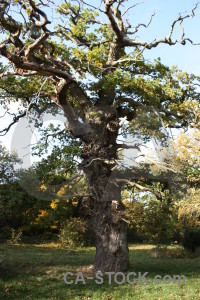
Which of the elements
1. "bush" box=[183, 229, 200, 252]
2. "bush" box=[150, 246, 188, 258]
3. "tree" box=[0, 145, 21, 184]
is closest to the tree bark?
"bush" box=[150, 246, 188, 258]

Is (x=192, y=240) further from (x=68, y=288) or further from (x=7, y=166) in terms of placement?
(x=7, y=166)

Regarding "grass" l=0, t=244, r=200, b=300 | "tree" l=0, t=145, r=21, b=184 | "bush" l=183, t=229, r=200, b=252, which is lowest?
"grass" l=0, t=244, r=200, b=300

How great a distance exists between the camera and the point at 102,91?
12883 mm

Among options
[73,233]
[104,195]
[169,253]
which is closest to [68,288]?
[104,195]

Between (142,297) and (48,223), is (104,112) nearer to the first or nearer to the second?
(142,297)

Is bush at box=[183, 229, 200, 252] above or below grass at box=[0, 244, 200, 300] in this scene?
above

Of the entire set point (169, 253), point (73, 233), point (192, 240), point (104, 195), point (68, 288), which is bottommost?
point (68, 288)

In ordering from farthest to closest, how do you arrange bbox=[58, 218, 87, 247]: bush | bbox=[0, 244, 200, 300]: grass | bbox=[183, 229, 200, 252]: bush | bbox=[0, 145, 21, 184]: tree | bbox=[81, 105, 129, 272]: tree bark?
bbox=[0, 145, 21, 184]: tree < bbox=[58, 218, 87, 247]: bush < bbox=[183, 229, 200, 252]: bush < bbox=[81, 105, 129, 272]: tree bark < bbox=[0, 244, 200, 300]: grass

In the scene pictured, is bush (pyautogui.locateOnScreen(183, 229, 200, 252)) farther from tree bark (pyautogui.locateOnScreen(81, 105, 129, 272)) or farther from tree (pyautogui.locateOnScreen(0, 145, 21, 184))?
tree (pyautogui.locateOnScreen(0, 145, 21, 184))

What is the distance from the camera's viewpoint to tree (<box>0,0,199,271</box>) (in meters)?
11.4

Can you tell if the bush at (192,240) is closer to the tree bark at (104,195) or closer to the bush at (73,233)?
the bush at (73,233)

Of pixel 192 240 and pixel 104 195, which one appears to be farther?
pixel 192 240

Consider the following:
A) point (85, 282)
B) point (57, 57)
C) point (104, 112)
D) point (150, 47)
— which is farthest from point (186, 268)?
point (57, 57)

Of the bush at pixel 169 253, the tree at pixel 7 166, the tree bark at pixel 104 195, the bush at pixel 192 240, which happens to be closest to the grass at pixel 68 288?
the tree bark at pixel 104 195
